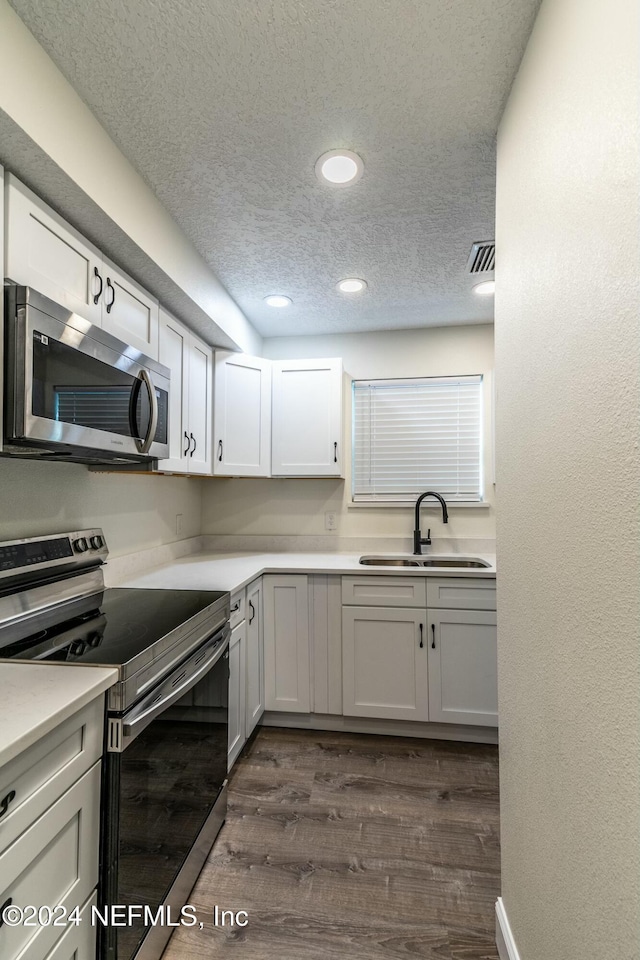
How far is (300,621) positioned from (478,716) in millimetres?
1044

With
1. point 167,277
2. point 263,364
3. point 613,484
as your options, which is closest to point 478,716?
point 613,484

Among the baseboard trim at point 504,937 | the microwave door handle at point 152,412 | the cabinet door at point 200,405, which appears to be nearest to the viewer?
the baseboard trim at point 504,937

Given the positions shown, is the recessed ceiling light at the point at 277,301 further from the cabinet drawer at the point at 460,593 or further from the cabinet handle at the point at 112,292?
the cabinet drawer at the point at 460,593

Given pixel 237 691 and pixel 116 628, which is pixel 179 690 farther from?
pixel 237 691

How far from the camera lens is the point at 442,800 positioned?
196cm

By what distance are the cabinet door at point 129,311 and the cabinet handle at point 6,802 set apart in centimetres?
134

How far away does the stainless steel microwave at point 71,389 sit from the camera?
1.13m

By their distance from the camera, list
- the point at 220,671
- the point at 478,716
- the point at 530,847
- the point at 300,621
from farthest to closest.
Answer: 1. the point at 300,621
2. the point at 478,716
3. the point at 220,671
4. the point at 530,847

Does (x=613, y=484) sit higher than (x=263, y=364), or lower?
lower

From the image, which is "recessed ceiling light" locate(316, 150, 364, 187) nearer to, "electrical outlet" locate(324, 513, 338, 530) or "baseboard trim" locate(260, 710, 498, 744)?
"electrical outlet" locate(324, 513, 338, 530)

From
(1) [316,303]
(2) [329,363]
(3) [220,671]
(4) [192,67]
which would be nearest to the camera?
(4) [192,67]

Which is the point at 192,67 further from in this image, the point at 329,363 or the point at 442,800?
the point at 442,800

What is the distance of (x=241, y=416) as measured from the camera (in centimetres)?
284

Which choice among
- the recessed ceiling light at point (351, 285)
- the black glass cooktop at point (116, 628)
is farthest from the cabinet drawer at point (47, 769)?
the recessed ceiling light at point (351, 285)
